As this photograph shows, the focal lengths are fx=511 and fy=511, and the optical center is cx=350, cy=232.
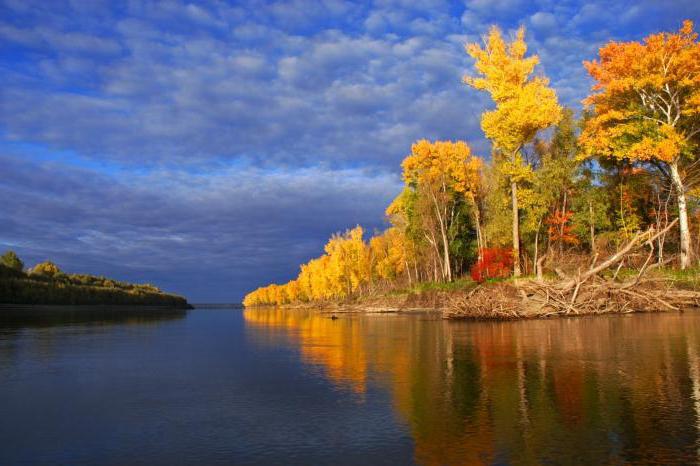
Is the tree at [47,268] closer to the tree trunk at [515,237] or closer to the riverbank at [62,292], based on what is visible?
the riverbank at [62,292]

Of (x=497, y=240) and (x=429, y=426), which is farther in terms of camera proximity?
(x=497, y=240)

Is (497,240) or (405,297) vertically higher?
(497,240)

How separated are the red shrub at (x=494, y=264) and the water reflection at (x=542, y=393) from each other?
24293mm

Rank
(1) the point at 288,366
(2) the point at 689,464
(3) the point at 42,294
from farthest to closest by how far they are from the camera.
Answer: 1. (3) the point at 42,294
2. (1) the point at 288,366
3. (2) the point at 689,464

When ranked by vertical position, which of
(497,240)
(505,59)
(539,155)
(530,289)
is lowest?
(530,289)

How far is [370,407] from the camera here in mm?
7688

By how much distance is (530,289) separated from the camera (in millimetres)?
26531

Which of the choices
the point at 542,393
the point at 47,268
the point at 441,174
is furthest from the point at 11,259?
the point at 542,393

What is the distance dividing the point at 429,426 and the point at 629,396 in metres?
3.43

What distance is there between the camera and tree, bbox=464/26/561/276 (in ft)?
109

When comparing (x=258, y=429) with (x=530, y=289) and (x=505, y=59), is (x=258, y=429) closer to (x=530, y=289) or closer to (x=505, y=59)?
(x=530, y=289)

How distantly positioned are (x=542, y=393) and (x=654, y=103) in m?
32.4

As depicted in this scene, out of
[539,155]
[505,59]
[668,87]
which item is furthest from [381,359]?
[539,155]

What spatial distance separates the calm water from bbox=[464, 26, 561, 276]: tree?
21744 mm
